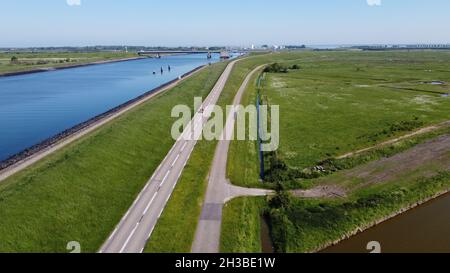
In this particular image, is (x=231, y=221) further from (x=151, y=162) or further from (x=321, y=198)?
(x=151, y=162)

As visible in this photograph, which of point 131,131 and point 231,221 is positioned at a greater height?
point 131,131

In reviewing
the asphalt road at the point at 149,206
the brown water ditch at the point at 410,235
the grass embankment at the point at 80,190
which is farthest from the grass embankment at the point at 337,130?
the grass embankment at the point at 80,190

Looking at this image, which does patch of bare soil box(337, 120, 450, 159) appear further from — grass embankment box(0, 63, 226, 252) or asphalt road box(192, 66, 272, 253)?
grass embankment box(0, 63, 226, 252)

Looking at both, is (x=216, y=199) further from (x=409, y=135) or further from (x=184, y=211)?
(x=409, y=135)

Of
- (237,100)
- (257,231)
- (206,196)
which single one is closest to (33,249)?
(206,196)

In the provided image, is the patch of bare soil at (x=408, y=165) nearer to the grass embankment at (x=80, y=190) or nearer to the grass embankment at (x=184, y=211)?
the grass embankment at (x=184, y=211)

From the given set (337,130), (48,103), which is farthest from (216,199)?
(48,103)
